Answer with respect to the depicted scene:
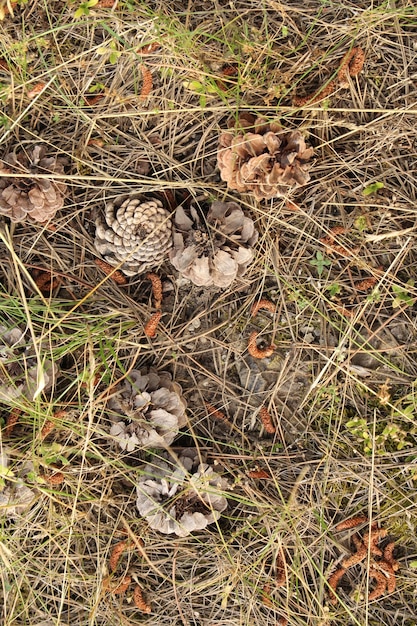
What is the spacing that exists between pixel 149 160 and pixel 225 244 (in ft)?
1.49

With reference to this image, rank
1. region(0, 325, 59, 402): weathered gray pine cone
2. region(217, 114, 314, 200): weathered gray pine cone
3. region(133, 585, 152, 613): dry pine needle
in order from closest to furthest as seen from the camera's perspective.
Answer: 1. region(217, 114, 314, 200): weathered gray pine cone
2. region(0, 325, 59, 402): weathered gray pine cone
3. region(133, 585, 152, 613): dry pine needle

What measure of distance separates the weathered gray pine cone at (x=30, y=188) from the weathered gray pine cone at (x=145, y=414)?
2.38 ft

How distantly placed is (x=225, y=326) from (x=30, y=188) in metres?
0.92

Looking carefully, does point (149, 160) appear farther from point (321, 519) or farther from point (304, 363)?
point (321, 519)

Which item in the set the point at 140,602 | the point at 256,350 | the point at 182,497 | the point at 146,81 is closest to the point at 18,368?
the point at 182,497

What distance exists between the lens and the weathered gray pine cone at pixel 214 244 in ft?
6.78

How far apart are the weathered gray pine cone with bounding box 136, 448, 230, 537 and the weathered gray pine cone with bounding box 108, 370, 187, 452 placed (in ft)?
0.40

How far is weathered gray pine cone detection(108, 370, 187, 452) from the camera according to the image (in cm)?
215

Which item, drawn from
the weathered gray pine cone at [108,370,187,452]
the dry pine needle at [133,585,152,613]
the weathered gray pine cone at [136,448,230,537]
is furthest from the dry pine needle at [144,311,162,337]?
the dry pine needle at [133,585,152,613]

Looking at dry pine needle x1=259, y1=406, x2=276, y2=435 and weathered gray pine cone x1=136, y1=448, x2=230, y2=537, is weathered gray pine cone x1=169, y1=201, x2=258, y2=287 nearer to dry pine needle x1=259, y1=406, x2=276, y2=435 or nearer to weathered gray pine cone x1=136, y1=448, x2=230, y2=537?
dry pine needle x1=259, y1=406, x2=276, y2=435

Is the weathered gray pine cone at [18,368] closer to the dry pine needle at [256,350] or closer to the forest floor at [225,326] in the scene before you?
the forest floor at [225,326]

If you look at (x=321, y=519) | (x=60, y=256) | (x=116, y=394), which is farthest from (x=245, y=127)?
(x=321, y=519)

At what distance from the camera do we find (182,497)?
2180mm

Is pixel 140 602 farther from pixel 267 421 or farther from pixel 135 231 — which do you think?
pixel 135 231
